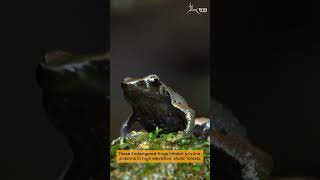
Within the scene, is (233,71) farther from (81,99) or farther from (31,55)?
(31,55)

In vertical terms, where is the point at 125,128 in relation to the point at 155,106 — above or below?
below

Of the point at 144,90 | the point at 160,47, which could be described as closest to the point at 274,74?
the point at 160,47

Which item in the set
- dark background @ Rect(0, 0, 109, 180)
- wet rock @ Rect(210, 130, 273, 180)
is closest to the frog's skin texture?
wet rock @ Rect(210, 130, 273, 180)

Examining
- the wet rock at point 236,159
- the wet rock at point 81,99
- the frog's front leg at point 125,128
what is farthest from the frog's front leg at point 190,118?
the wet rock at point 81,99

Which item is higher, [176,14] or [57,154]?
[176,14]

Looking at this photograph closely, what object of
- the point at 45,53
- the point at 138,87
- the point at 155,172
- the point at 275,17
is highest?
the point at 275,17

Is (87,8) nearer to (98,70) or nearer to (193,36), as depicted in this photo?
(98,70)

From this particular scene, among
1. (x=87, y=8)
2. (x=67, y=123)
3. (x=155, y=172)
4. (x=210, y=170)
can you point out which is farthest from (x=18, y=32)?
(x=210, y=170)

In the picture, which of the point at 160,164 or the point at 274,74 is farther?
the point at 274,74
